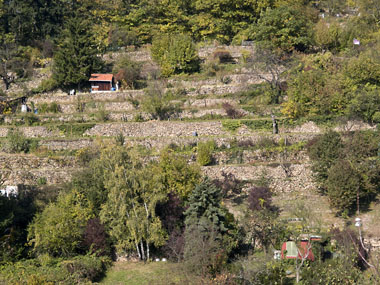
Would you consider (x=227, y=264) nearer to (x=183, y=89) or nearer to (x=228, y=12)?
(x=183, y=89)

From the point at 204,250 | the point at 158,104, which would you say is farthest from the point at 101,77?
the point at 204,250

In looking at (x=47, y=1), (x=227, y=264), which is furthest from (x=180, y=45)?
(x=227, y=264)

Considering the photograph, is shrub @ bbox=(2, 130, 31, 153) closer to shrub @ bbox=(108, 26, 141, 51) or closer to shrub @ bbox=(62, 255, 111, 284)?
shrub @ bbox=(62, 255, 111, 284)

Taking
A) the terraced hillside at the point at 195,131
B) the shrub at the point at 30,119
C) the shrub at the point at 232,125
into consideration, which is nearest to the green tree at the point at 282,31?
the terraced hillside at the point at 195,131

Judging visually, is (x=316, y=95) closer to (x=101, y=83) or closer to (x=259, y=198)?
(x=259, y=198)

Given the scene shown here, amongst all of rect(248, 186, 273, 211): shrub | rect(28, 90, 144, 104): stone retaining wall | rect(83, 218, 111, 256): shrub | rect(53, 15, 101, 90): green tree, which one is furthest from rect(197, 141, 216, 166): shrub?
rect(53, 15, 101, 90): green tree

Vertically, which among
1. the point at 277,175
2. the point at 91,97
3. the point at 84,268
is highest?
the point at 91,97
